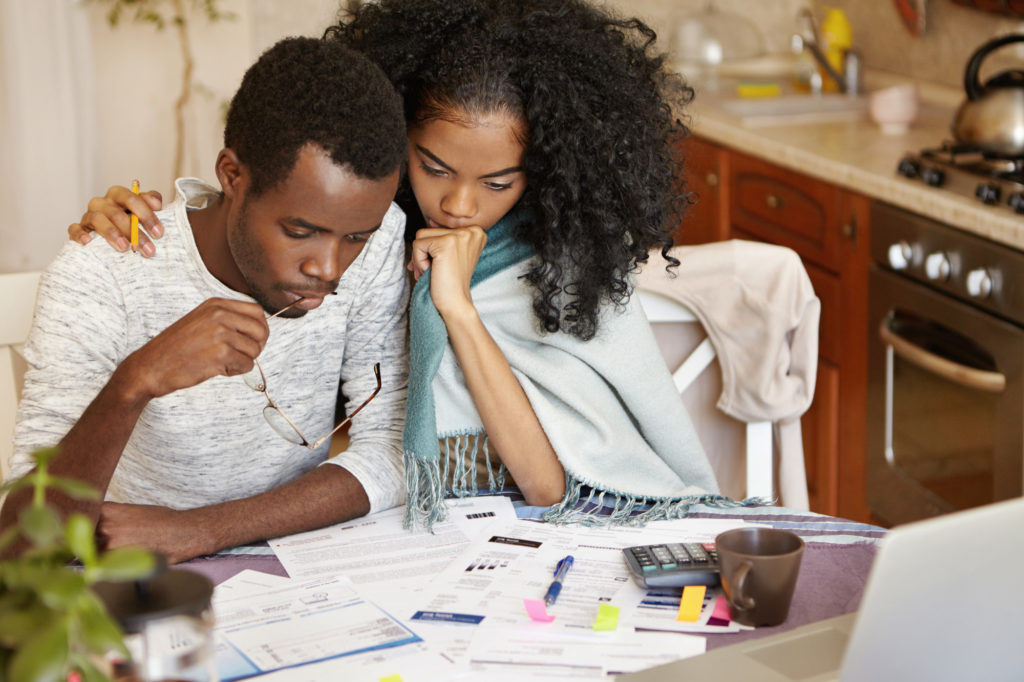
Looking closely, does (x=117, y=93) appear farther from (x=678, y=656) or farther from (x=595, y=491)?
(x=678, y=656)

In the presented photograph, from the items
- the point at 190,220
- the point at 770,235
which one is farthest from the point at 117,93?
the point at 190,220

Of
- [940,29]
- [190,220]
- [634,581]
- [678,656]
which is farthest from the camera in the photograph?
[940,29]

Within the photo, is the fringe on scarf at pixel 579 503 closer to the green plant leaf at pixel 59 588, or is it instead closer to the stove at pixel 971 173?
the green plant leaf at pixel 59 588

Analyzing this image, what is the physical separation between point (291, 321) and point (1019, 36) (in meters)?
1.77

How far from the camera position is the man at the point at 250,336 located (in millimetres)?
1202

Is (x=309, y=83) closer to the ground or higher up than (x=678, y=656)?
higher up

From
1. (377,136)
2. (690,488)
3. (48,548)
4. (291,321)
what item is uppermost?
(377,136)

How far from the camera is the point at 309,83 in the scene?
1200 millimetres

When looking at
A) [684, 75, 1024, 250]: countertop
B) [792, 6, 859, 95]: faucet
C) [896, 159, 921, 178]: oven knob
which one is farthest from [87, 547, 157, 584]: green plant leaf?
[792, 6, 859, 95]: faucet

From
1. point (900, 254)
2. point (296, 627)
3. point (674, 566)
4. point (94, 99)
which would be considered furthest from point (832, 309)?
point (94, 99)

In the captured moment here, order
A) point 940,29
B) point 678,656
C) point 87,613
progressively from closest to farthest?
1. point 87,613
2. point 678,656
3. point 940,29

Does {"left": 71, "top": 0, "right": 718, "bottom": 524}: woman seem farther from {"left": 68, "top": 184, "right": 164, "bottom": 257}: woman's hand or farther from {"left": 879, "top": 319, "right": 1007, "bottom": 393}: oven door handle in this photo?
{"left": 879, "top": 319, "right": 1007, "bottom": 393}: oven door handle

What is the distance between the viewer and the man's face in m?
1.20

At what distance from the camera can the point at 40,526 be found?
0.58 metres
